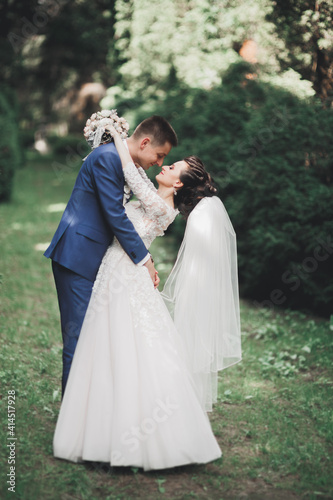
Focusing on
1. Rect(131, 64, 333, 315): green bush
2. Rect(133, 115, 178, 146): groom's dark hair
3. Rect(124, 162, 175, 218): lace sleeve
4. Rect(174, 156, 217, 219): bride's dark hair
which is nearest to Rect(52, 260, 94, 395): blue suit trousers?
Rect(124, 162, 175, 218): lace sleeve

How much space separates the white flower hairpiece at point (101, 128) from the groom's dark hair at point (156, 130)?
24cm

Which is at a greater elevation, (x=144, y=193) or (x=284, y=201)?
(x=144, y=193)

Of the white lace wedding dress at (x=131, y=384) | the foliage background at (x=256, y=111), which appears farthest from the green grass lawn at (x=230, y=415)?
the foliage background at (x=256, y=111)

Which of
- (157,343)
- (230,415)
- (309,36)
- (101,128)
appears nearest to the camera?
(157,343)

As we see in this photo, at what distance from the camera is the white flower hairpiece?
11.8ft

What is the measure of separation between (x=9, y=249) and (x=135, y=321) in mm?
6282

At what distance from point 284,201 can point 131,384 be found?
420 cm

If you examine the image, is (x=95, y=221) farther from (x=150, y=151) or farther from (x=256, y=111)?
(x=256, y=111)

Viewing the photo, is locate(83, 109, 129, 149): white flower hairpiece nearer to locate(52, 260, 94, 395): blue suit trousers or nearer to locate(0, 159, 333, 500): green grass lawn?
locate(52, 260, 94, 395): blue suit trousers

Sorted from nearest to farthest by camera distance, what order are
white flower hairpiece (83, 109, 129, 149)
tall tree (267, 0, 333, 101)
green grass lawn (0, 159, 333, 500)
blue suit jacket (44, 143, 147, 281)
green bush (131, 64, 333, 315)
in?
green grass lawn (0, 159, 333, 500) < blue suit jacket (44, 143, 147, 281) < white flower hairpiece (83, 109, 129, 149) < green bush (131, 64, 333, 315) < tall tree (267, 0, 333, 101)

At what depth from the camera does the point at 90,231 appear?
11.5ft

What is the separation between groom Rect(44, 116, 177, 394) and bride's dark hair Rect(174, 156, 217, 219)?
0.26 metres

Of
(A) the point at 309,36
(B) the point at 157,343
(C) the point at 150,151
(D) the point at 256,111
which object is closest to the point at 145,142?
(C) the point at 150,151

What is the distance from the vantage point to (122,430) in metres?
3.18
